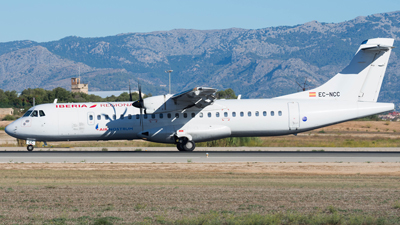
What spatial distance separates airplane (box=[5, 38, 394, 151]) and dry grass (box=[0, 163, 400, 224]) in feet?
21.5

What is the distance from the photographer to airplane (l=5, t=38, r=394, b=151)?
27672 mm

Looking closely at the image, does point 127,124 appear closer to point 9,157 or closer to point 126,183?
point 9,157

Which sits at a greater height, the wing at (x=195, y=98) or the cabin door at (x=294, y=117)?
the wing at (x=195, y=98)

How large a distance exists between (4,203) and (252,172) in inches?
415

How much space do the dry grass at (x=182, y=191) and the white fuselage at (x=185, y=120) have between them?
6.57 metres

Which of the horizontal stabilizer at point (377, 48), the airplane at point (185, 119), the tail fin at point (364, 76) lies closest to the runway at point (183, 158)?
the airplane at point (185, 119)

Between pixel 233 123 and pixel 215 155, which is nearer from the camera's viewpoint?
pixel 215 155

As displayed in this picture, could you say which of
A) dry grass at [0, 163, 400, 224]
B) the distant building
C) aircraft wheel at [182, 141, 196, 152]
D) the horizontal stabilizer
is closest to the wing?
aircraft wheel at [182, 141, 196, 152]

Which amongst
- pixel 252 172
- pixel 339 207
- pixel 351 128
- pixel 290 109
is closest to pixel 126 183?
pixel 252 172

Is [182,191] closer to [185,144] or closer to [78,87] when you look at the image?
[185,144]

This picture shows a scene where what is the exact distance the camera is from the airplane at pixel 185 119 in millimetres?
27672

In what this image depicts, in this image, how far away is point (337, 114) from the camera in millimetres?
28047

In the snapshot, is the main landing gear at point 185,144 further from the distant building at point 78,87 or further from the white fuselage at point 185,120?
the distant building at point 78,87

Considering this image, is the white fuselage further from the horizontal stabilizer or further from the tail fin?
the horizontal stabilizer
